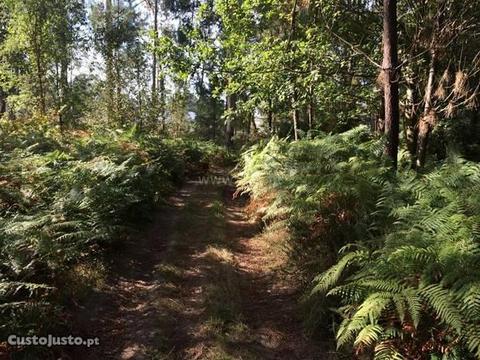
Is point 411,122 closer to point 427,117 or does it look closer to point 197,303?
point 427,117

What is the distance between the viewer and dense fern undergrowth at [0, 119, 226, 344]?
466 cm

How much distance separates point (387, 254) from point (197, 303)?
2.32 m

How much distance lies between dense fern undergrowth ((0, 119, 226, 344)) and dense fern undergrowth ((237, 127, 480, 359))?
264 cm

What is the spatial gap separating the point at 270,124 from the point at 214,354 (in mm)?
15268

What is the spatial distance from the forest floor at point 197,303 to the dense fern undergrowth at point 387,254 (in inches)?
17.3

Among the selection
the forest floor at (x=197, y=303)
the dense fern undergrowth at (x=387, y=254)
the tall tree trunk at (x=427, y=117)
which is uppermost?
the tall tree trunk at (x=427, y=117)

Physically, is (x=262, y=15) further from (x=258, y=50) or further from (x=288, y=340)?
(x=288, y=340)

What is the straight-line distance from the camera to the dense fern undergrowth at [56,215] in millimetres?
4664

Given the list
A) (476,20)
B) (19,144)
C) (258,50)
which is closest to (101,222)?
(19,144)

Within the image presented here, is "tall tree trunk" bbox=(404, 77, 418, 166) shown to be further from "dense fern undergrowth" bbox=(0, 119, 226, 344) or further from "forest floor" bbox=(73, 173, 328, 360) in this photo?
"dense fern undergrowth" bbox=(0, 119, 226, 344)

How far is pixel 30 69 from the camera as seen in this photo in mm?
18391

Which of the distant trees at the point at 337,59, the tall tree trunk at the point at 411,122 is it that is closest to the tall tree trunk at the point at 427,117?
the distant trees at the point at 337,59

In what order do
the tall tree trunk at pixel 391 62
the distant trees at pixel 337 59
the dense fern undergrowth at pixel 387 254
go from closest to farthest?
the dense fern undergrowth at pixel 387 254 → the tall tree trunk at pixel 391 62 → the distant trees at pixel 337 59

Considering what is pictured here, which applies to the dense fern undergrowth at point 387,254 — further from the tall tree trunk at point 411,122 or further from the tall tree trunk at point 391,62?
the tall tree trunk at point 411,122
